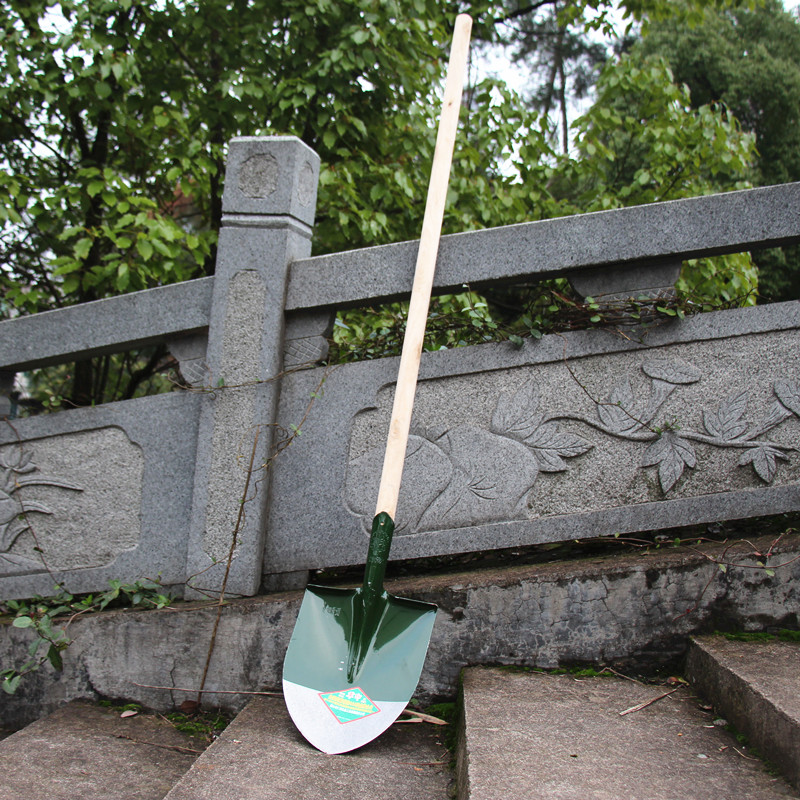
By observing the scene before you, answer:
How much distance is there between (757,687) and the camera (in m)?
1.71

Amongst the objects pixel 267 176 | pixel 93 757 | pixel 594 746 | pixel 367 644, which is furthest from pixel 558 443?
pixel 93 757

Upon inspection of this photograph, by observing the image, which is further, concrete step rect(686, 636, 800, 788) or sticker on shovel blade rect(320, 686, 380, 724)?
sticker on shovel blade rect(320, 686, 380, 724)

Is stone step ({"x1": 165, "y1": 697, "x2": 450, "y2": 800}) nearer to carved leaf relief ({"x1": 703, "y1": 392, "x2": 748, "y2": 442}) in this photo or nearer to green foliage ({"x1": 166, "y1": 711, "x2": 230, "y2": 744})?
green foliage ({"x1": 166, "y1": 711, "x2": 230, "y2": 744})

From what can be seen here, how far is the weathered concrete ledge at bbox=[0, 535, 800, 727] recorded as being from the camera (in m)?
2.21

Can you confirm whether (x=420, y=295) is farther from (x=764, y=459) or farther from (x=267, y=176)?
(x=764, y=459)

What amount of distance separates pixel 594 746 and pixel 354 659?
702 millimetres

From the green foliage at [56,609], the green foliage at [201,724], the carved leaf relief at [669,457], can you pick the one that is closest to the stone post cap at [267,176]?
the green foliage at [56,609]

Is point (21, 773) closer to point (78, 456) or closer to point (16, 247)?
point (78, 456)

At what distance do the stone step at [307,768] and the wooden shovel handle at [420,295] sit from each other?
66 cm

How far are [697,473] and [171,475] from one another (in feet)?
6.29

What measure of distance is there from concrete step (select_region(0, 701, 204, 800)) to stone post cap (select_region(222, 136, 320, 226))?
1.89 m

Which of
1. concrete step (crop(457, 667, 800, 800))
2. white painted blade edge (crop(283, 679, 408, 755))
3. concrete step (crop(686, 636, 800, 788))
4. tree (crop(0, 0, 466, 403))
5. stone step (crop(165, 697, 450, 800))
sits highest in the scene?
tree (crop(0, 0, 466, 403))

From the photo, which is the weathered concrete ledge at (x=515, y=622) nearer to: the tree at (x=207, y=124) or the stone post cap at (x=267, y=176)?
the stone post cap at (x=267, y=176)

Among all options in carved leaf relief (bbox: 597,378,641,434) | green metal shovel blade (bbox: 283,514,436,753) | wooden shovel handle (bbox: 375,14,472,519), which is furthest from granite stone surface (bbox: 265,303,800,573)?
green metal shovel blade (bbox: 283,514,436,753)
